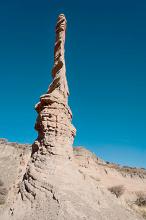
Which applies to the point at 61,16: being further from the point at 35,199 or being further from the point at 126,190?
the point at 126,190

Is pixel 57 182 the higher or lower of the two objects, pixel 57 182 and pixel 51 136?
the lower

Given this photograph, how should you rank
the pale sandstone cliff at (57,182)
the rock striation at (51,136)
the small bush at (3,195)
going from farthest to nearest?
1. the small bush at (3,195)
2. the rock striation at (51,136)
3. the pale sandstone cliff at (57,182)

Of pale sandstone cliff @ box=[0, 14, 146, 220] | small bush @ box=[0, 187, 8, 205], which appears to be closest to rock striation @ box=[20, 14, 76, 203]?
pale sandstone cliff @ box=[0, 14, 146, 220]

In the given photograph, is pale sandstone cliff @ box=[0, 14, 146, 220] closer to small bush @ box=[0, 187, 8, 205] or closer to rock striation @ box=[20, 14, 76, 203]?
rock striation @ box=[20, 14, 76, 203]

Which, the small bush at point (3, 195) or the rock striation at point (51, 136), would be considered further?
the small bush at point (3, 195)

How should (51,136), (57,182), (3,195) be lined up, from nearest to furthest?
(57,182), (51,136), (3,195)

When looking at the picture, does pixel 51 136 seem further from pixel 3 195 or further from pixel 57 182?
pixel 3 195

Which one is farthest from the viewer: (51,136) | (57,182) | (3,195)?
(3,195)

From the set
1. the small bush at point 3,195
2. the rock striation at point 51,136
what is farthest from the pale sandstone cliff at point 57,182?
the small bush at point 3,195

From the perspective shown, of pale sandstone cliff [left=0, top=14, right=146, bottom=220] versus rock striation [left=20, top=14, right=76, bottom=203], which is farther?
rock striation [left=20, top=14, right=76, bottom=203]

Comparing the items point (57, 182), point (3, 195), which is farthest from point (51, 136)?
point (3, 195)

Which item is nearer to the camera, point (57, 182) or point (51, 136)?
point (57, 182)

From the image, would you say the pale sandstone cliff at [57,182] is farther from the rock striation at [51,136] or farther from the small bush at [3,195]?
the small bush at [3,195]

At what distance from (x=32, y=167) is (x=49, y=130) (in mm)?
1506
